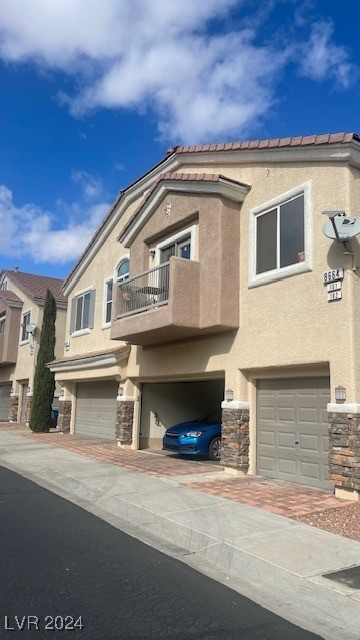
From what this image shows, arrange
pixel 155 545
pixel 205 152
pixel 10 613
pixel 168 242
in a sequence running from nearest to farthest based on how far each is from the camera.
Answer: pixel 10 613 < pixel 155 545 < pixel 205 152 < pixel 168 242

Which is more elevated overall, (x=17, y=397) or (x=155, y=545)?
(x=17, y=397)

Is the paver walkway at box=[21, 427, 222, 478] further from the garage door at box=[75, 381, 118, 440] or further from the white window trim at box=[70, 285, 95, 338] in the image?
the white window trim at box=[70, 285, 95, 338]

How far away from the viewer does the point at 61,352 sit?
963 inches

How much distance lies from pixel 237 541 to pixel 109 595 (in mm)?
2001

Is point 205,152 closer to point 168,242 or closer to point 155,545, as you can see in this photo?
point 168,242

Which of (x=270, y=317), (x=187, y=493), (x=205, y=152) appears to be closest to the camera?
(x=187, y=493)

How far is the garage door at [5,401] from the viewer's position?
95.3 feet

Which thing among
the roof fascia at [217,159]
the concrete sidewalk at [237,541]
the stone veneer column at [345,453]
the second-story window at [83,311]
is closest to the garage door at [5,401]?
the second-story window at [83,311]

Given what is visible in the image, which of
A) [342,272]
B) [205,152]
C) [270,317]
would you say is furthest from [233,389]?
[205,152]

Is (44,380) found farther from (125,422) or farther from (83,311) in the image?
(125,422)

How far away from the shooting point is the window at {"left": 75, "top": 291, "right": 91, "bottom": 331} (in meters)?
19.7

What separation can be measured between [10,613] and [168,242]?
10.4 metres

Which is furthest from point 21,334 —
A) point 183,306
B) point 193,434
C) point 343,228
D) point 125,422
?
point 343,228

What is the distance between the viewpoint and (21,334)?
87.1ft
